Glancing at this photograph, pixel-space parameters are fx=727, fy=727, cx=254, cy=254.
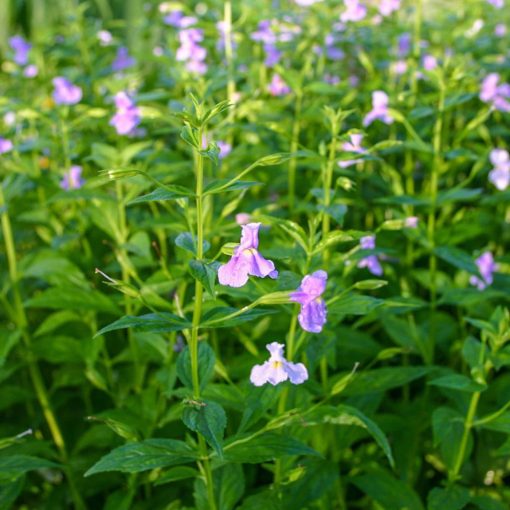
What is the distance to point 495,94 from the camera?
111 inches

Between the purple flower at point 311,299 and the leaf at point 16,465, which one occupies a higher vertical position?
the purple flower at point 311,299

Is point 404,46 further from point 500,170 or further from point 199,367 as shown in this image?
point 199,367

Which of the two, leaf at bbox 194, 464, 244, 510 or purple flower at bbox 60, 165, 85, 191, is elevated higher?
purple flower at bbox 60, 165, 85, 191

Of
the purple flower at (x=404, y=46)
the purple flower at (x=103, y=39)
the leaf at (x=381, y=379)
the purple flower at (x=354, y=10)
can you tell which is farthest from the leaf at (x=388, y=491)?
the purple flower at (x=404, y=46)

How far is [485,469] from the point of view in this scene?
7.40 ft

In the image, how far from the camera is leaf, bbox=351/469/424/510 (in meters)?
1.83

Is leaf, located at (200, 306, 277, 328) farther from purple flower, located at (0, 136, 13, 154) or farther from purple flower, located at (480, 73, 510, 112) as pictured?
purple flower, located at (480, 73, 510, 112)

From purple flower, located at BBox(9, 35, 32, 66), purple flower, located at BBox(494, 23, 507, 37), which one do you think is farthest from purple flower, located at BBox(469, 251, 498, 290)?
purple flower, located at BBox(494, 23, 507, 37)

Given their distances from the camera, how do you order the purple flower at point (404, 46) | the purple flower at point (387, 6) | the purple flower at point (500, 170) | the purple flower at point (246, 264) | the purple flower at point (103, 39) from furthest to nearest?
the purple flower at point (404, 46) → the purple flower at point (103, 39) → the purple flower at point (387, 6) → the purple flower at point (500, 170) → the purple flower at point (246, 264)

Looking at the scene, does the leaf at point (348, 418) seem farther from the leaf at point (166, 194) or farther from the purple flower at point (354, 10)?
the purple flower at point (354, 10)

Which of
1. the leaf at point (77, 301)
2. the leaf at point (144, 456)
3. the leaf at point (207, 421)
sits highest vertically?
the leaf at point (207, 421)

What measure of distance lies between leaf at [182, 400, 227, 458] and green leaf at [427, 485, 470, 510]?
0.69 meters

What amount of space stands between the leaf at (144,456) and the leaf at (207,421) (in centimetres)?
12

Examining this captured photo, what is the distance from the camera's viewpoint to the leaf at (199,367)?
4.71 ft
